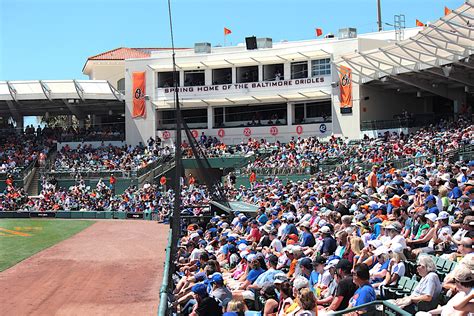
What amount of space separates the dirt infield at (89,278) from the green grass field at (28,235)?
0.60 metres

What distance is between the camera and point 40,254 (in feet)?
78.5

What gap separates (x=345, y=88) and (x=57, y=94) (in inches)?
795

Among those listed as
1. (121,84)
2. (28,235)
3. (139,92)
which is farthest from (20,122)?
(28,235)

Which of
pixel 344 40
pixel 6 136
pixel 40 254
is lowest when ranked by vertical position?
pixel 40 254

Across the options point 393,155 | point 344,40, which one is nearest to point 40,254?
point 393,155

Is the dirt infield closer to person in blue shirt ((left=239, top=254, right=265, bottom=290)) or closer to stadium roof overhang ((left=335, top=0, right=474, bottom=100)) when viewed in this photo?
person in blue shirt ((left=239, top=254, right=265, bottom=290))

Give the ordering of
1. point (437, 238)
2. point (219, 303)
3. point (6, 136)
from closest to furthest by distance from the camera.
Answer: point (219, 303) → point (437, 238) → point (6, 136)

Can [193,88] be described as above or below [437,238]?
above

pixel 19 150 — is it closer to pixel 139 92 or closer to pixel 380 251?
pixel 139 92

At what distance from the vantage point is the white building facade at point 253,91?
44.6 m

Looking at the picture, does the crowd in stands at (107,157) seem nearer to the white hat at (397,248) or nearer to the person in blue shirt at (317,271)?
the person in blue shirt at (317,271)

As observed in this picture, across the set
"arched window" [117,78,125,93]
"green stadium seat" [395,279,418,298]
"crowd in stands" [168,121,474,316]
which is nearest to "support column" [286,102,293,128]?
"arched window" [117,78,125,93]

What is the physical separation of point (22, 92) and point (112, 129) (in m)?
8.92

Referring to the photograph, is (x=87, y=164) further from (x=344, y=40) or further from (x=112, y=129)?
(x=344, y=40)
